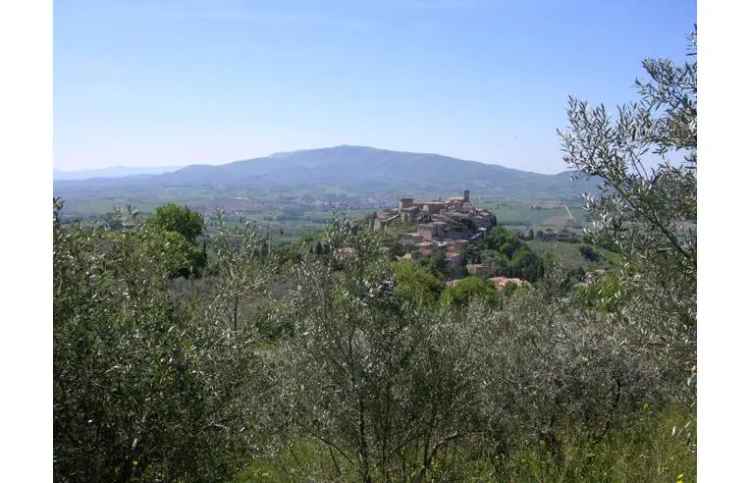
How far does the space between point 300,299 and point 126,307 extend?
909 mm

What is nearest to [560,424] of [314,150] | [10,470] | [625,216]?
[625,216]

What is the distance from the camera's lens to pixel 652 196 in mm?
2281

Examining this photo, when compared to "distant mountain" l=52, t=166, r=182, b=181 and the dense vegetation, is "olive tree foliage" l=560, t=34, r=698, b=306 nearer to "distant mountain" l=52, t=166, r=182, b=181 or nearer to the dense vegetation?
the dense vegetation

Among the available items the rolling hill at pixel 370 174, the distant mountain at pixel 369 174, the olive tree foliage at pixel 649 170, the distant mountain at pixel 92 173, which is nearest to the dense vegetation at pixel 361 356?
the olive tree foliage at pixel 649 170

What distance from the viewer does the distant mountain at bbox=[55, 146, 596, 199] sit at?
140 ft

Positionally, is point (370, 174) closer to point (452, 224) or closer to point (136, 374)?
point (452, 224)

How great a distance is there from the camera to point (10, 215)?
2.03 metres

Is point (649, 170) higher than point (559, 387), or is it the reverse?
point (649, 170)

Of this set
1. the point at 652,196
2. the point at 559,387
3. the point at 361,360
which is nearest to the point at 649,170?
the point at 652,196

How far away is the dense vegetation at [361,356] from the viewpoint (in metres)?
2.38

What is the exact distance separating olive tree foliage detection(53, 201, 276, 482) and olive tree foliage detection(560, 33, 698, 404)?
81.8 inches

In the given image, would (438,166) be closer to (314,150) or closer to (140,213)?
(314,150)

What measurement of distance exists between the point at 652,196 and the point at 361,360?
171cm

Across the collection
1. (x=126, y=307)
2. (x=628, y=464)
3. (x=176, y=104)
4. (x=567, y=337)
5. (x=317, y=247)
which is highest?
(x=176, y=104)
